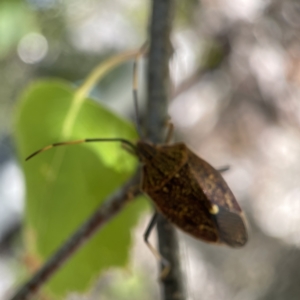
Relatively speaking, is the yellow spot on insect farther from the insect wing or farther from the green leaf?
the green leaf

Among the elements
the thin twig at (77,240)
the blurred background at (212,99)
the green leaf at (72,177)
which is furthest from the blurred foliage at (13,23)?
the thin twig at (77,240)

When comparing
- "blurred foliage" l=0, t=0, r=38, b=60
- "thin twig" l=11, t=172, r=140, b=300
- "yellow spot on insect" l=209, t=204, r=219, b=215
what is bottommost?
"yellow spot on insect" l=209, t=204, r=219, b=215

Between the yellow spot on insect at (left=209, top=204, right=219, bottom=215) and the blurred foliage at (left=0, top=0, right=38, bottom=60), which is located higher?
the blurred foliage at (left=0, top=0, right=38, bottom=60)

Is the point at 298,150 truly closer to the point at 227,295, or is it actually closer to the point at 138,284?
the point at 227,295

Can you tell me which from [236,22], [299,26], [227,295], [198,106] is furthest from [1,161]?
[299,26]

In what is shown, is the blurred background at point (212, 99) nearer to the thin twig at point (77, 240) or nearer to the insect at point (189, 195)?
the insect at point (189, 195)

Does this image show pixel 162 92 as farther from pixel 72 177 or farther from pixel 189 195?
pixel 72 177

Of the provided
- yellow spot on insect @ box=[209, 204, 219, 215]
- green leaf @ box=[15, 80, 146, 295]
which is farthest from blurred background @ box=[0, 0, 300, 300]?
yellow spot on insect @ box=[209, 204, 219, 215]
